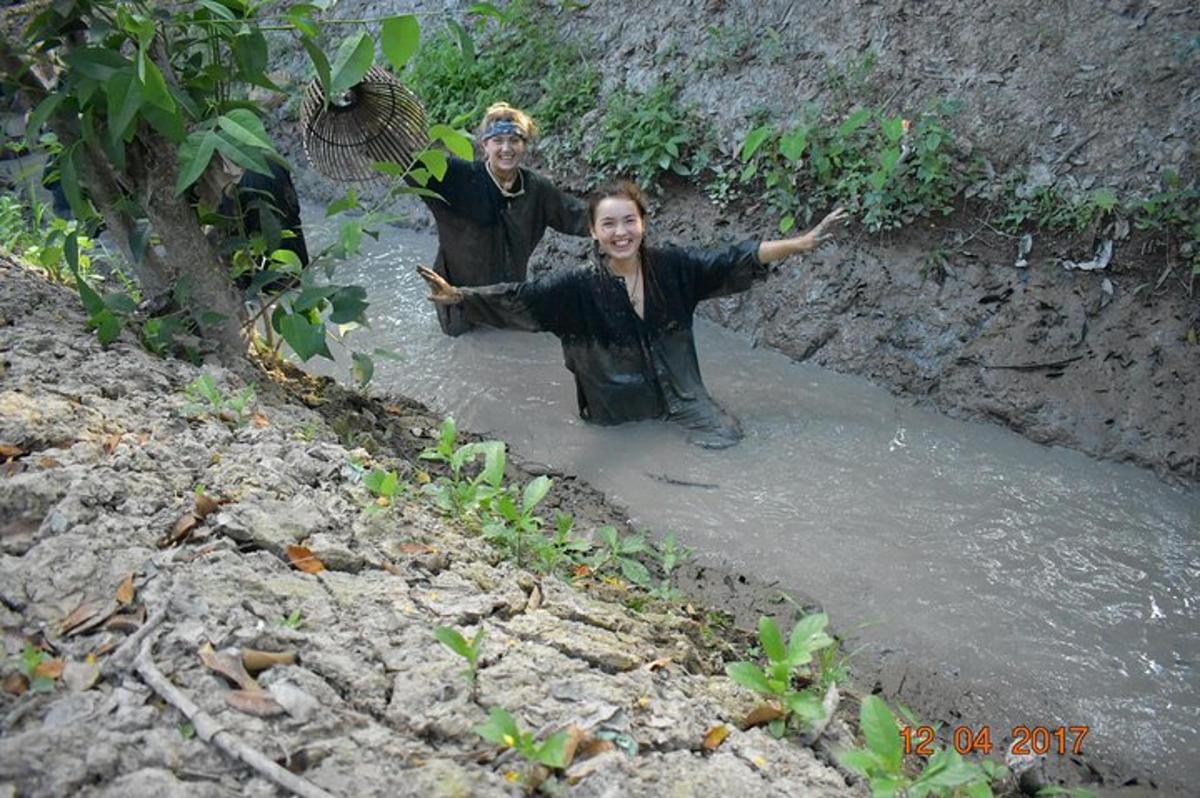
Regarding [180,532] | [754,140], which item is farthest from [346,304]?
[754,140]

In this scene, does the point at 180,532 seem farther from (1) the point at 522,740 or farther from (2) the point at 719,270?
(2) the point at 719,270

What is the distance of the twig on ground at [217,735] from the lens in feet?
5.39

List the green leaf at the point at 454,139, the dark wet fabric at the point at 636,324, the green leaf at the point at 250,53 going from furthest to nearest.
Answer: the dark wet fabric at the point at 636,324, the green leaf at the point at 454,139, the green leaf at the point at 250,53

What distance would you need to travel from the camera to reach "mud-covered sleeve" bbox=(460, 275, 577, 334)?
14.6 feet

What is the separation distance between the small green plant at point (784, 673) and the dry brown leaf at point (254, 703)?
100cm

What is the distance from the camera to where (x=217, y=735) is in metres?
1.71

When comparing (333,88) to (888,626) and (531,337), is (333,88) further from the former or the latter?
(531,337)

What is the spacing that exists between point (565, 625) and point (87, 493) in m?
1.20

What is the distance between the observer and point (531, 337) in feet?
20.0

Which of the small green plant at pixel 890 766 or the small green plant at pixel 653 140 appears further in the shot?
the small green plant at pixel 653 140

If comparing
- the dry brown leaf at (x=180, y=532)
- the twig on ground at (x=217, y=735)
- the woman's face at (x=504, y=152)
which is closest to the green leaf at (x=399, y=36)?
the dry brown leaf at (x=180, y=532)

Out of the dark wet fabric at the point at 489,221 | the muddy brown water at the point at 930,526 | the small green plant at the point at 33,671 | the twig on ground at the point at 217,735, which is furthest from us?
the dark wet fabric at the point at 489,221

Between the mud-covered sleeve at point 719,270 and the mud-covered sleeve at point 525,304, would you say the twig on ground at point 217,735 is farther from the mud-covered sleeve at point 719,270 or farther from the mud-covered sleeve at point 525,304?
the mud-covered sleeve at point 719,270

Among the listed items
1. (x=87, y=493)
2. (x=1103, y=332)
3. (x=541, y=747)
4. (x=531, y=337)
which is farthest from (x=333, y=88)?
(x=1103, y=332)
